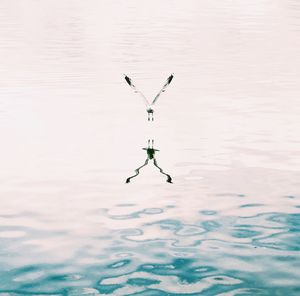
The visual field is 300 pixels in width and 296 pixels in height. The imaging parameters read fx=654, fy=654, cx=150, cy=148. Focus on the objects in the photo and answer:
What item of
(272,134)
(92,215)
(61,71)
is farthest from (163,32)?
(92,215)

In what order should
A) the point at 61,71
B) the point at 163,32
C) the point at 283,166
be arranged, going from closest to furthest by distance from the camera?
1. the point at 283,166
2. the point at 61,71
3. the point at 163,32

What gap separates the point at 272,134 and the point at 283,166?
285 inches

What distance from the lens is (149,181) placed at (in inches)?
1152

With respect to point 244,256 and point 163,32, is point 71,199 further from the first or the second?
point 163,32

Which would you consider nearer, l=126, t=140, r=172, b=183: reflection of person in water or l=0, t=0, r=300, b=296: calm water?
l=0, t=0, r=300, b=296: calm water

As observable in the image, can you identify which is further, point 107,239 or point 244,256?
point 107,239

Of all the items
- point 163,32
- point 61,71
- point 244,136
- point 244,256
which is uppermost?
point 163,32

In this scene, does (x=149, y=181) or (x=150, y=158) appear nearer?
(x=149, y=181)

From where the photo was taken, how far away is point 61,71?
6212cm

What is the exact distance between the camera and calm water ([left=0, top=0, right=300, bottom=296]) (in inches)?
760

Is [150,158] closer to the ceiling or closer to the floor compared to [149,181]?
closer to the ceiling

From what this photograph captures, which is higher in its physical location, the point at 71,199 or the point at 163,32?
the point at 163,32

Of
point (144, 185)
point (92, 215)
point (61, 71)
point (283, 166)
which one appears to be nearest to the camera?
point (92, 215)

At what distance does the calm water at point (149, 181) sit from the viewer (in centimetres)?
1931
